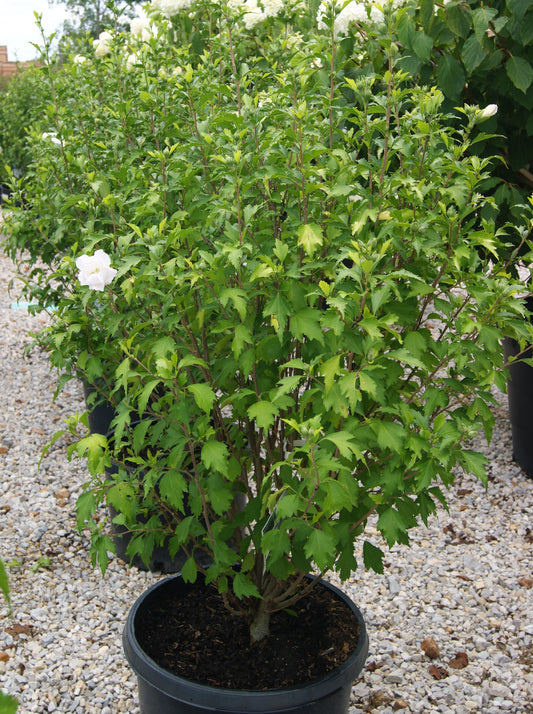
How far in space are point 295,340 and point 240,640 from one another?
40.6 inches

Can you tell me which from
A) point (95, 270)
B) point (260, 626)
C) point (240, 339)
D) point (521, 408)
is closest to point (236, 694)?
point (260, 626)

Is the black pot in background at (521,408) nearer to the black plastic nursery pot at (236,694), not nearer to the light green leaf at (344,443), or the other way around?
the black plastic nursery pot at (236,694)

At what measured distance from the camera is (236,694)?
1.87 meters

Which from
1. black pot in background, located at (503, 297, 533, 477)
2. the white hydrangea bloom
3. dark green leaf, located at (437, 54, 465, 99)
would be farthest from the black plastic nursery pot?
the white hydrangea bloom

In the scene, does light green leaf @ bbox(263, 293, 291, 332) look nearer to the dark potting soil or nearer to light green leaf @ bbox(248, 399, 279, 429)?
light green leaf @ bbox(248, 399, 279, 429)

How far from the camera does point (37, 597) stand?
123 inches

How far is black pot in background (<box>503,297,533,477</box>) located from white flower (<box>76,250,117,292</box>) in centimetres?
270

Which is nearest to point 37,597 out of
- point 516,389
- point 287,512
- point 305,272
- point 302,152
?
point 287,512

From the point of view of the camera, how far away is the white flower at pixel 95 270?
1825 millimetres

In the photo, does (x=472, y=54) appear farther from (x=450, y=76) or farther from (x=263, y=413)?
(x=263, y=413)

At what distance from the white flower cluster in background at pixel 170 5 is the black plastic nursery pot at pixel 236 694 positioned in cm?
327

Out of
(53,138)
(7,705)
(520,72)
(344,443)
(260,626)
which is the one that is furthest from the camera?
(520,72)

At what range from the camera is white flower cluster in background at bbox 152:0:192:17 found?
395 cm

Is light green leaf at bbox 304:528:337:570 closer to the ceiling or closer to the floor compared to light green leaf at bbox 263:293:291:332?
closer to the floor
